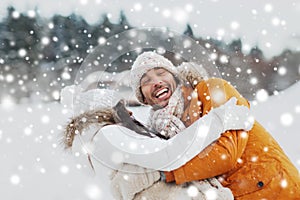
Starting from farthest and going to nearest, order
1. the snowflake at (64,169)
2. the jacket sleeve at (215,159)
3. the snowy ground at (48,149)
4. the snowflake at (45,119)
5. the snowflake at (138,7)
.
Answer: the snowflake at (138,7) < the snowflake at (45,119) < the snowflake at (64,169) < the snowy ground at (48,149) < the jacket sleeve at (215,159)

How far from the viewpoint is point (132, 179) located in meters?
1.08

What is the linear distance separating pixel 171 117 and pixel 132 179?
203 mm

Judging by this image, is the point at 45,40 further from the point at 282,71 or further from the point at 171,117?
A: the point at 171,117

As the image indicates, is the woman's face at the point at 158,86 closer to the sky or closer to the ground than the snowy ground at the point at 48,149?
closer to the sky

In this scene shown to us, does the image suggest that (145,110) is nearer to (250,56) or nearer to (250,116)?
(250,116)

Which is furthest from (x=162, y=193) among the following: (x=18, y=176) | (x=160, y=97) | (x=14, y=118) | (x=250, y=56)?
Answer: (x=250, y=56)

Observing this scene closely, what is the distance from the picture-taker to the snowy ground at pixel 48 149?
6.59 ft

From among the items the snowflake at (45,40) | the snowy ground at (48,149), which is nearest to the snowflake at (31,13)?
the snowflake at (45,40)

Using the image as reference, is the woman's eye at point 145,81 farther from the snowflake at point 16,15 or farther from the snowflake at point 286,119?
the snowflake at point 16,15

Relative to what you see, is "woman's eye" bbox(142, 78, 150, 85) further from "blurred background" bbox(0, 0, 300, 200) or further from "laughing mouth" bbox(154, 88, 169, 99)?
"blurred background" bbox(0, 0, 300, 200)

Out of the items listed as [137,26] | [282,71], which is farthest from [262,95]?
[137,26]

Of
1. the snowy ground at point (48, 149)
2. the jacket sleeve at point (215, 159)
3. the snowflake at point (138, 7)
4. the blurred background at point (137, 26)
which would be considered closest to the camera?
the jacket sleeve at point (215, 159)

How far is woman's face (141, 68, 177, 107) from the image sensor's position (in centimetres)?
118

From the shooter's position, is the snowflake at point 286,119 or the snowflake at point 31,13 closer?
the snowflake at point 286,119
